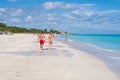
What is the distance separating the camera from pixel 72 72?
1330 cm

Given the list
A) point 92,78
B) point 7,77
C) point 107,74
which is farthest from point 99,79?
point 7,77

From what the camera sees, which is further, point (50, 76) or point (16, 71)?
point (16, 71)

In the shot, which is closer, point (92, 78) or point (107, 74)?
point (92, 78)

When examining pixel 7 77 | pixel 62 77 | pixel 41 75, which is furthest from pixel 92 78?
pixel 7 77

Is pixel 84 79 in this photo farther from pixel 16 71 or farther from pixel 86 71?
pixel 16 71

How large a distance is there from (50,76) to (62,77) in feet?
1.87

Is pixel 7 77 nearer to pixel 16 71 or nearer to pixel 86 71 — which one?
pixel 16 71

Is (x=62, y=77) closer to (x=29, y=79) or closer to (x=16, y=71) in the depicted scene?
(x=29, y=79)

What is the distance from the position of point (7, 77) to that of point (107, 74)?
4.57 metres

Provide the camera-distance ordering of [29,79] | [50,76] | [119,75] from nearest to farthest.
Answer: [29,79] < [50,76] < [119,75]

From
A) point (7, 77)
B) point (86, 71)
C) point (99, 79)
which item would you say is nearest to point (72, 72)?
point (86, 71)

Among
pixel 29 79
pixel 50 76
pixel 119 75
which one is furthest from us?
pixel 119 75

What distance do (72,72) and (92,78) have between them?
159cm

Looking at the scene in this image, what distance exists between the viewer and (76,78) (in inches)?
465
